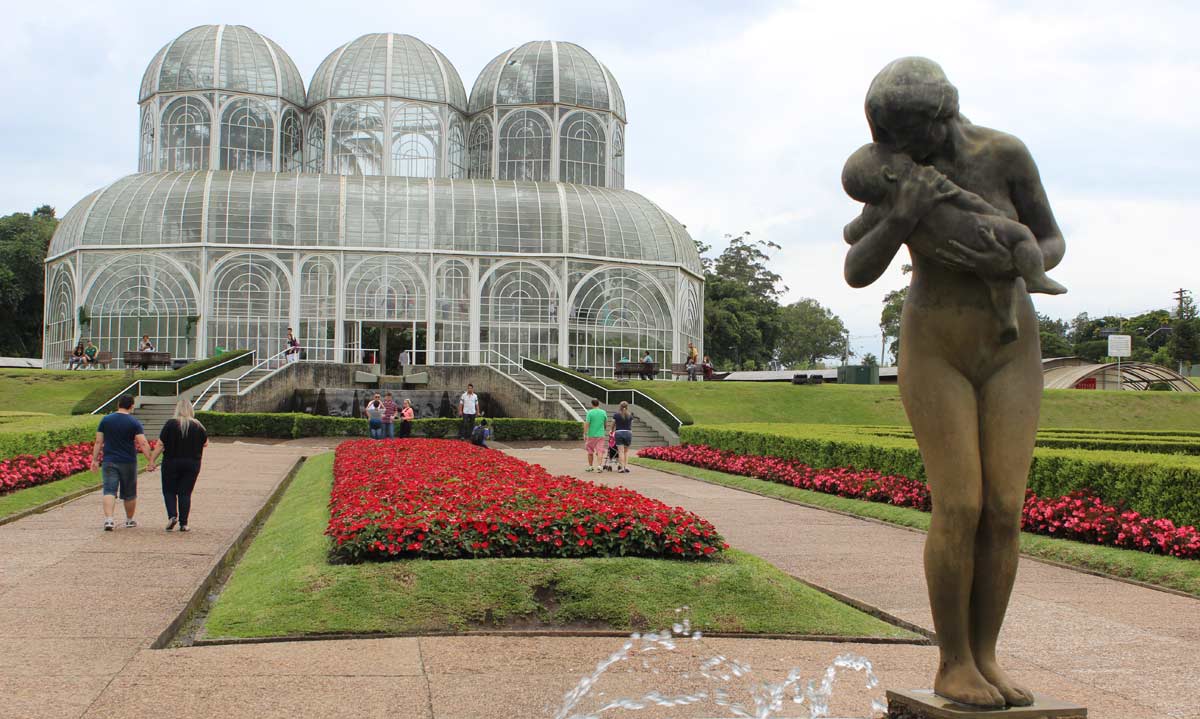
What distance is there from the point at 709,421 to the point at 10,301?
42.6m

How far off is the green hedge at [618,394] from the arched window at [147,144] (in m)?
20.4

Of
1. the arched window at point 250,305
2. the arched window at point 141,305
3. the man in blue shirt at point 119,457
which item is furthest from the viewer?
the arched window at point 250,305

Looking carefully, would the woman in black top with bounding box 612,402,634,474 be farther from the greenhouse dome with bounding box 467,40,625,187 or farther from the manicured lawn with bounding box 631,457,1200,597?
the greenhouse dome with bounding box 467,40,625,187

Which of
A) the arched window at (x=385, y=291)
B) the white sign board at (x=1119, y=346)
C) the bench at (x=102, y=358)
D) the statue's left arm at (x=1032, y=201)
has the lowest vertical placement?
the statue's left arm at (x=1032, y=201)

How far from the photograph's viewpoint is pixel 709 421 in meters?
31.0

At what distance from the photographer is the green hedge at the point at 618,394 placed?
2941 cm

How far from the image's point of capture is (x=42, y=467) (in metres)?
15.8

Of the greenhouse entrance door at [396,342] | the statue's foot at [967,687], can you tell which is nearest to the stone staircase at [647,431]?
the greenhouse entrance door at [396,342]

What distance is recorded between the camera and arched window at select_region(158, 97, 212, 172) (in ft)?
152

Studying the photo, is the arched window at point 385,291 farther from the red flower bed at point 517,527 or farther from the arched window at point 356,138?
the red flower bed at point 517,527

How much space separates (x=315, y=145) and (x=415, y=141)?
4.48m

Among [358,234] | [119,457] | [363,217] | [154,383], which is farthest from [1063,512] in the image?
[363,217]

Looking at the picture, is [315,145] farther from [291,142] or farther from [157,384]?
[157,384]

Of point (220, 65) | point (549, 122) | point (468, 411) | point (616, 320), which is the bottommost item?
point (468, 411)
